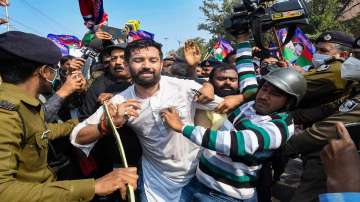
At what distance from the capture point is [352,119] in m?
2.31

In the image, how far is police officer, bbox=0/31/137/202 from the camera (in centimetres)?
174

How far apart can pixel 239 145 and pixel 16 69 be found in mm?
1379

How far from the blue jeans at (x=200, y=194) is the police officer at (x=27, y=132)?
81 cm

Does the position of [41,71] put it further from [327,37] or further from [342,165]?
[327,37]

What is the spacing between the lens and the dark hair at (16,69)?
1.95m

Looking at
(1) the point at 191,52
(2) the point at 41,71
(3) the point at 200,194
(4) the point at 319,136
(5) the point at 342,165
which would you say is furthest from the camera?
(1) the point at 191,52

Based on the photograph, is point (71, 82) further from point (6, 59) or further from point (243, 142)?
point (243, 142)

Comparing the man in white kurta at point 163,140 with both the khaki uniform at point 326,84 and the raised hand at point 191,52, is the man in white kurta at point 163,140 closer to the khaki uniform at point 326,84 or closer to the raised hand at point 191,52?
the raised hand at point 191,52

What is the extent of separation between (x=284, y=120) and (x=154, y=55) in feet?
3.71

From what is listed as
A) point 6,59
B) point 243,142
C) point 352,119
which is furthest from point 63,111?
point 352,119

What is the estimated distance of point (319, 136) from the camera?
2.48m

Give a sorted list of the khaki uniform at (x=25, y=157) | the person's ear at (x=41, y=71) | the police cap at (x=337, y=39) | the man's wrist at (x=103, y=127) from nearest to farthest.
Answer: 1. the khaki uniform at (x=25, y=157)
2. the person's ear at (x=41, y=71)
3. the man's wrist at (x=103, y=127)
4. the police cap at (x=337, y=39)

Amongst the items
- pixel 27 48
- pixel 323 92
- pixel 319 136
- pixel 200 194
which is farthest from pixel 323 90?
pixel 27 48

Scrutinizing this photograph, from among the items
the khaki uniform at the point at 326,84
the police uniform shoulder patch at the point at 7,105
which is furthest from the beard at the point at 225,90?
the police uniform shoulder patch at the point at 7,105
